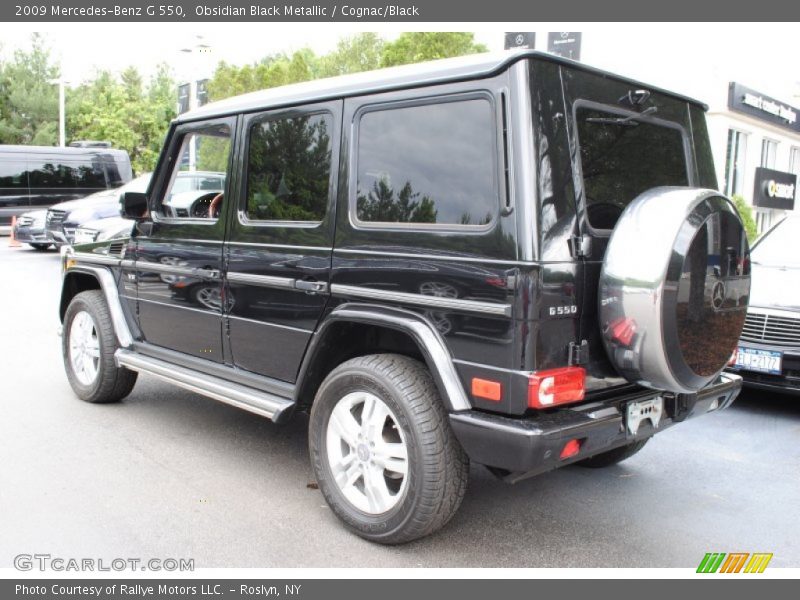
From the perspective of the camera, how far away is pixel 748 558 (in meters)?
3.41

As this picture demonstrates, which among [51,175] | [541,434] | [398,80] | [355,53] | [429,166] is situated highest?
[355,53]

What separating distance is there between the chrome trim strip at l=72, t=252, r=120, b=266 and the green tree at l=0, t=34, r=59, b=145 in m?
34.6

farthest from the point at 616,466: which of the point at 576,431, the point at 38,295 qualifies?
the point at 38,295

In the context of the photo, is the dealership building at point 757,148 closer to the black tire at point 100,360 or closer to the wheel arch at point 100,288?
the wheel arch at point 100,288

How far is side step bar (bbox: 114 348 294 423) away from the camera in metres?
3.83

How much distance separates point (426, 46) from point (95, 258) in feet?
43.7

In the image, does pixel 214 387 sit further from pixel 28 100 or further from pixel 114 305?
pixel 28 100

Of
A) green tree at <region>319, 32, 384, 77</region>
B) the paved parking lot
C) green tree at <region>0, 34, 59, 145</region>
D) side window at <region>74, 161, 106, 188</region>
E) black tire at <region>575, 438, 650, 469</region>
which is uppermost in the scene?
green tree at <region>319, 32, 384, 77</region>

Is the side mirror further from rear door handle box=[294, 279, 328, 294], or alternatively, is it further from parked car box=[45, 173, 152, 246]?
parked car box=[45, 173, 152, 246]

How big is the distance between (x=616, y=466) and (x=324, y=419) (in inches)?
78.9

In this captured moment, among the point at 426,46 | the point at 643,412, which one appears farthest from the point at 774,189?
the point at 643,412

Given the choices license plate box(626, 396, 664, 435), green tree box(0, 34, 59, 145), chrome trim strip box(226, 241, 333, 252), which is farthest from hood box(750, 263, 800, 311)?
green tree box(0, 34, 59, 145)

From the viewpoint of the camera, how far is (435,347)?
3135 millimetres

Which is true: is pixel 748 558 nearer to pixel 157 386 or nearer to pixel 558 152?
pixel 558 152
